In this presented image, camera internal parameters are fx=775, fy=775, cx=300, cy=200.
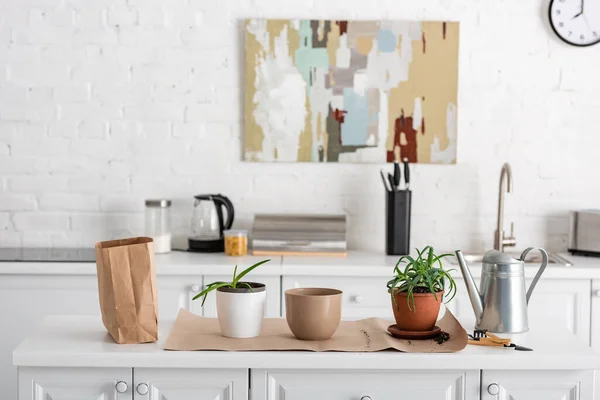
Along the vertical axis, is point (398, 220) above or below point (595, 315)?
above

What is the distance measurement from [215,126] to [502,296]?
226 centimetres

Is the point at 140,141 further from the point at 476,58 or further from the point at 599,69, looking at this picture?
the point at 599,69

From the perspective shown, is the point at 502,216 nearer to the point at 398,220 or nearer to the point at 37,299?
the point at 398,220

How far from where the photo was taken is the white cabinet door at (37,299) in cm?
342

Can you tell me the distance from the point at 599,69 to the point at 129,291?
9.71ft

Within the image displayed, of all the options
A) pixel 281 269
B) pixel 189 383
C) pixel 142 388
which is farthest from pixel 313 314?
pixel 281 269

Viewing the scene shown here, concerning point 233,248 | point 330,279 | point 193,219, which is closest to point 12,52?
point 193,219

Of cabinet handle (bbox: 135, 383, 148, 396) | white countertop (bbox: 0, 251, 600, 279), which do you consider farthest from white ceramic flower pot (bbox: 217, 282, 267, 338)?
white countertop (bbox: 0, 251, 600, 279)

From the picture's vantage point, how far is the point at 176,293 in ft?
11.2

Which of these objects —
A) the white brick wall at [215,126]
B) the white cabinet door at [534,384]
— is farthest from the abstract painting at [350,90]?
the white cabinet door at [534,384]

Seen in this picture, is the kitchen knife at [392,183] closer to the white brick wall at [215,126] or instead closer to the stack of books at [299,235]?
the white brick wall at [215,126]

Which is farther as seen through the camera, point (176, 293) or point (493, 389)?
point (176, 293)

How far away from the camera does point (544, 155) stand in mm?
3977

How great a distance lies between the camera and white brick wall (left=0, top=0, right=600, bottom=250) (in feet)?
12.8
